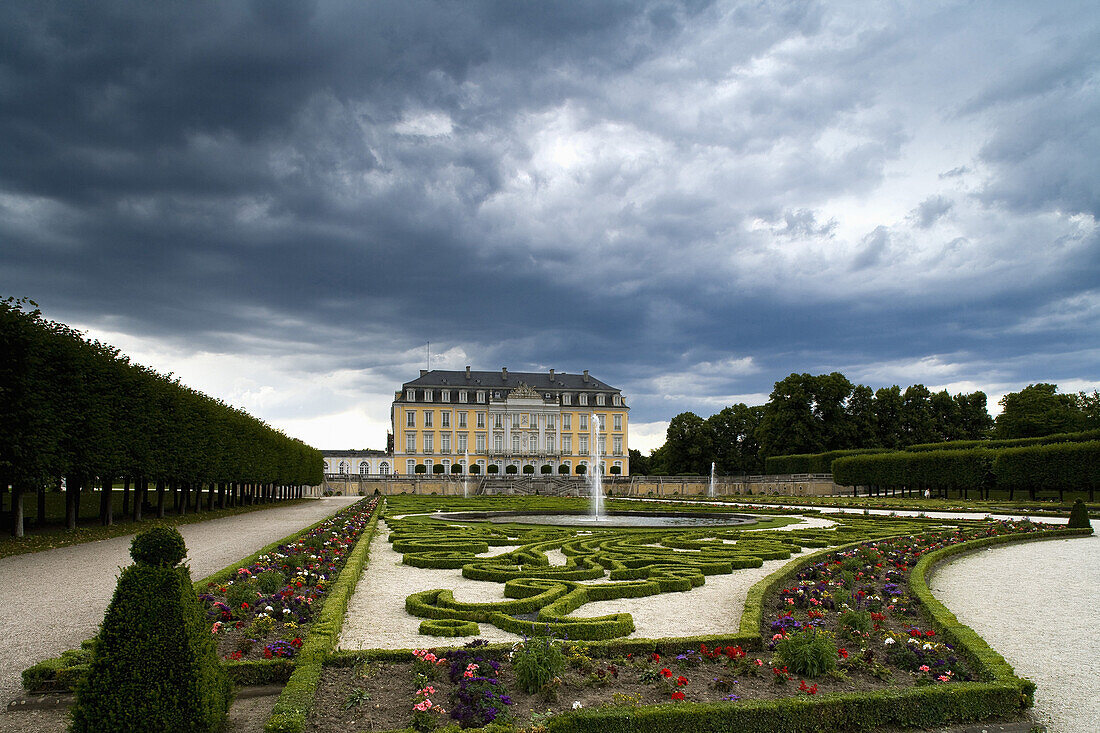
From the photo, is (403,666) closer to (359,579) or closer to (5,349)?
(359,579)

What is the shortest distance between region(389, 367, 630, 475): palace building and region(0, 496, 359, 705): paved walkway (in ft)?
177

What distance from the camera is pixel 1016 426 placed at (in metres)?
49.3

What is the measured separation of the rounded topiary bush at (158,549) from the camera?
3.75 metres

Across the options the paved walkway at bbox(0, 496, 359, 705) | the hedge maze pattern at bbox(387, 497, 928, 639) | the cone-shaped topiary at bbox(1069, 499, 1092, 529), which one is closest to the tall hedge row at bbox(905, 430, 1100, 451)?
the cone-shaped topiary at bbox(1069, 499, 1092, 529)

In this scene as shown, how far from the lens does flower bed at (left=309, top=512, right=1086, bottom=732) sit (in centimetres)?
425

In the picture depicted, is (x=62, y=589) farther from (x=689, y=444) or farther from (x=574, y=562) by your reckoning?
(x=689, y=444)

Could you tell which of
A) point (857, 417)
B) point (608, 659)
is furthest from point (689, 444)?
point (608, 659)

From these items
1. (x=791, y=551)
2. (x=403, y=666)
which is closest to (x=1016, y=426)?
(x=791, y=551)

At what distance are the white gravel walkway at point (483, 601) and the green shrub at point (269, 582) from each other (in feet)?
2.61

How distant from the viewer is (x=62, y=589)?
9.30 metres

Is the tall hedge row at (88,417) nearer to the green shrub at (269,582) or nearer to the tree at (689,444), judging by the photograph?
the green shrub at (269,582)

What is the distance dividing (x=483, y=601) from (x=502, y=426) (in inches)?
2591

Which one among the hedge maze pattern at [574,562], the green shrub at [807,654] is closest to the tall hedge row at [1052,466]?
the hedge maze pattern at [574,562]

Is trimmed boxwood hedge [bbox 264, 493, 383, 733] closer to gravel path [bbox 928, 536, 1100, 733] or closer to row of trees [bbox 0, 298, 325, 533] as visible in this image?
gravel path [bbox 928, 536, 1100, 733]
